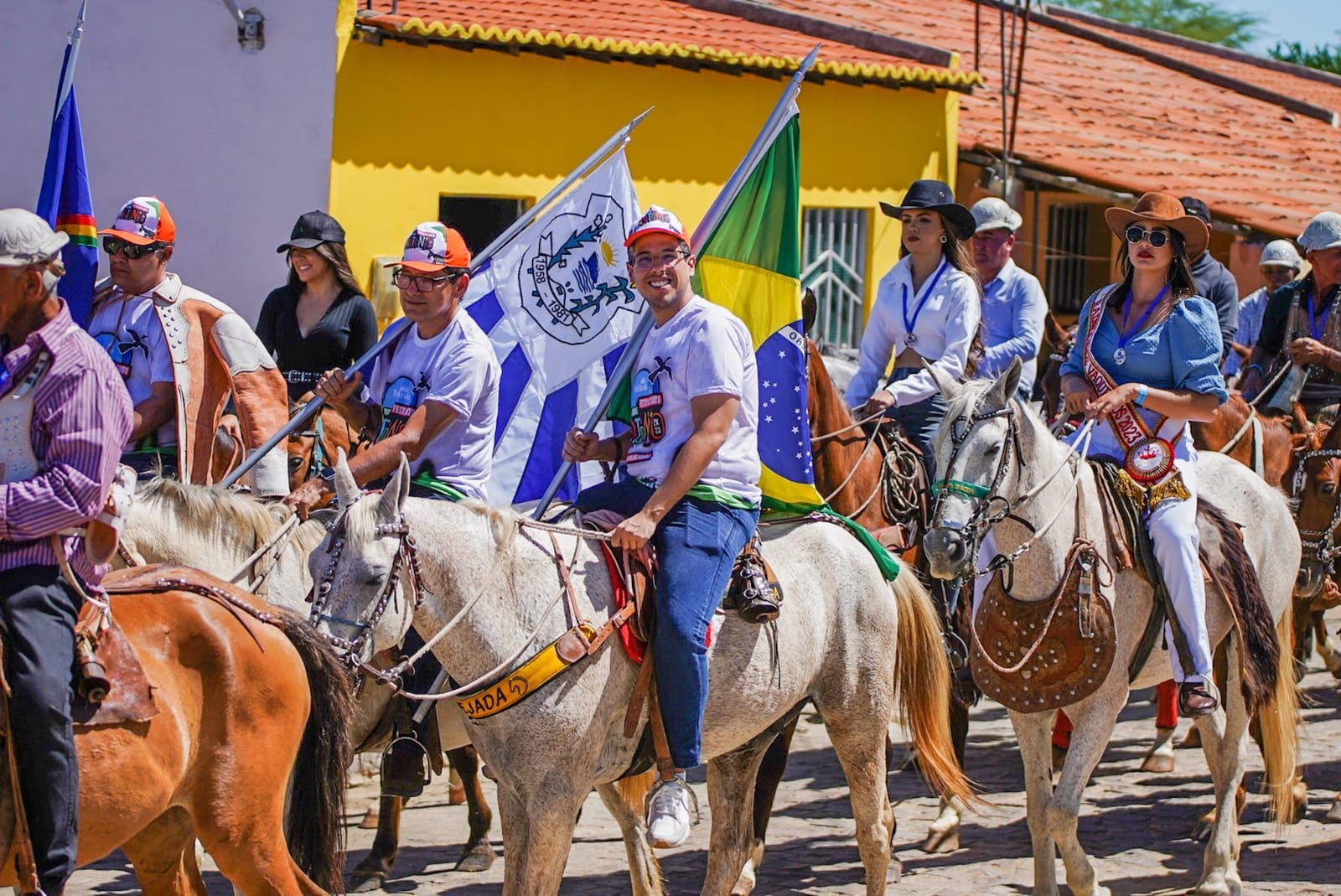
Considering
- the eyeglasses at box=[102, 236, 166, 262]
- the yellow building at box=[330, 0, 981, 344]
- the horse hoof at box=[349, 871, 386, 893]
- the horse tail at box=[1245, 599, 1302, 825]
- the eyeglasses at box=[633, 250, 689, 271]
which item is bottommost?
the horse hoof at box=[349, 871, 386, 893]

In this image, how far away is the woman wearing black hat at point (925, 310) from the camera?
864 centimetres

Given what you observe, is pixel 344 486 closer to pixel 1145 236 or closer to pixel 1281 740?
pixel 1145 236

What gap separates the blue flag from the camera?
6219 mm

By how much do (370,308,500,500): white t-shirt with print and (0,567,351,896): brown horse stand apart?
1.28 meters

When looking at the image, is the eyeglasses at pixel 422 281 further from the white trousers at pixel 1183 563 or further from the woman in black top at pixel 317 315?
the white trousers at pixel 1183 563

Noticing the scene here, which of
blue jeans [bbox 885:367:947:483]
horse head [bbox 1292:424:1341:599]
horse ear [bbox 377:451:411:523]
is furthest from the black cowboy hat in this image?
horse ear [bbox 377:451:411:523]

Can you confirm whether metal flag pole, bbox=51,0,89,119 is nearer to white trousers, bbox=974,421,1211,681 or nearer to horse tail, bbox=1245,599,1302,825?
white trousers, bbox=974,421,1211,681

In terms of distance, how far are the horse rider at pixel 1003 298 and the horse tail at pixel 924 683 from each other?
305 centimetres

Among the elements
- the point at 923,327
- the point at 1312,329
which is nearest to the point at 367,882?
the point at 923,327

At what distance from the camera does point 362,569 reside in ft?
16.6

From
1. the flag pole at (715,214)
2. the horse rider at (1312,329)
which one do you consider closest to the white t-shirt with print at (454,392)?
the flag pole at (715,214)

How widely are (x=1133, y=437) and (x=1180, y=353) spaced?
0.41m

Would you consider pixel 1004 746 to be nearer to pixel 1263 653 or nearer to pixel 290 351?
pixel 1263 653

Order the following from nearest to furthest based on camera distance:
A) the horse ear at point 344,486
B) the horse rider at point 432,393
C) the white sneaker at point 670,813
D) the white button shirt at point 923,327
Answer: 1. the horse ear at point 344,486
2. the white sneaker at point 670,813
3. the horse rider at point 432,393
4. the white button shirt at point 923,327
